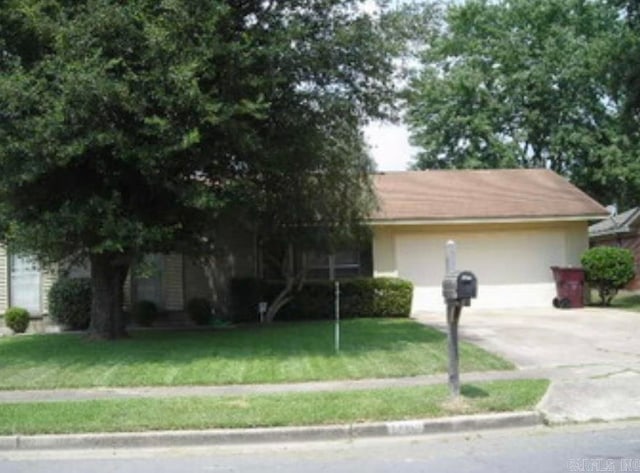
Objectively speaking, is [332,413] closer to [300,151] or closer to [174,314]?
[300,151]

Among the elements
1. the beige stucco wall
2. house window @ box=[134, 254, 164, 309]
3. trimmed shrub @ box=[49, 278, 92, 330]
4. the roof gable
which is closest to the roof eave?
the beige stucco wall

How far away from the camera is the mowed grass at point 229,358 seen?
12.7 metres

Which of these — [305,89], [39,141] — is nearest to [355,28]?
[305,89]

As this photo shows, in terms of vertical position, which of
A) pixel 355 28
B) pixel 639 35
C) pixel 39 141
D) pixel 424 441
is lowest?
pixel 424 441

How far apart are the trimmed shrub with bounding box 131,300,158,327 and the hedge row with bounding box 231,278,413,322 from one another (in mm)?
2173

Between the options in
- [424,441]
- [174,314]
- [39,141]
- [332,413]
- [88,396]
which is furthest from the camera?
[174,314]

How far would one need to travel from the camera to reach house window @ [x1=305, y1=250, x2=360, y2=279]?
24.7 meters

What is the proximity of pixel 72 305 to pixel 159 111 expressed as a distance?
374 inches

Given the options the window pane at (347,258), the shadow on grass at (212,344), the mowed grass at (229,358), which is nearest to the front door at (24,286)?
the shadow on grass at (212,344)

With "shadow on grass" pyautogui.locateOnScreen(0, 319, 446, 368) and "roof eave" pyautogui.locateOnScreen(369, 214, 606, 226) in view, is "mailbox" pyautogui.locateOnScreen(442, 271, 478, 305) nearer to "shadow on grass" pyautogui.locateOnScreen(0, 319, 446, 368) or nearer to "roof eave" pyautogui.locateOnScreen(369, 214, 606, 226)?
"shadow on grass" pyautogui.locateOnScreen(0, 319, 446, 368)

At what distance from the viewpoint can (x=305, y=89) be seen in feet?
52.5

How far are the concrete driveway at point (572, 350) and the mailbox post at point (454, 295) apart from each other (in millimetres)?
1151

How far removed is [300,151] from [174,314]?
870cm

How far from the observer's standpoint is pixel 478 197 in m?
26.3
